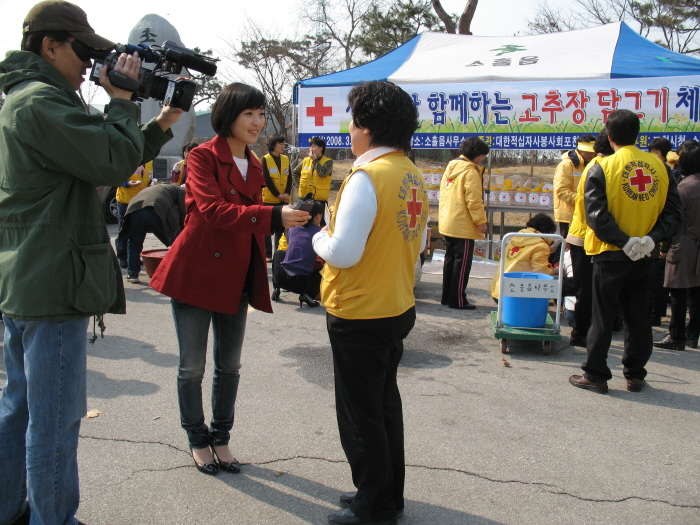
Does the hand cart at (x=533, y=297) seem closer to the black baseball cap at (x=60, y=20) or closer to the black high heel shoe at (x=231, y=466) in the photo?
the black high heel shoe at (x=231, y=466)

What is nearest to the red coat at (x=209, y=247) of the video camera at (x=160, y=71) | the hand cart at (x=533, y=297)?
the video camera at (x=160, y=71)

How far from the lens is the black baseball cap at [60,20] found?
2154 mm

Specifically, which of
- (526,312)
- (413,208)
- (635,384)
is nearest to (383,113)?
(413,208)

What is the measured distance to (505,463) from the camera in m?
3.34

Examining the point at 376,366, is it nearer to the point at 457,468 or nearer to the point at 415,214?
the point at 415,214

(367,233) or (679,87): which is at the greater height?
(679,87)

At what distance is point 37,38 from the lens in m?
2.19

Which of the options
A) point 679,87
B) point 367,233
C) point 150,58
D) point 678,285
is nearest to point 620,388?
point 678,285

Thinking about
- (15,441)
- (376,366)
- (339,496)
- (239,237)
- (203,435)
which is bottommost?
(339,496)

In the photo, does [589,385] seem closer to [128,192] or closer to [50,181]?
[50,181]

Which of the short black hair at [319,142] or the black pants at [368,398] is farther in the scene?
the short black hair at [319,142]

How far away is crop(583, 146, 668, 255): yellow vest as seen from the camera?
4262 millimetres

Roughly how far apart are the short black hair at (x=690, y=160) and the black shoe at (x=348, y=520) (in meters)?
4.35

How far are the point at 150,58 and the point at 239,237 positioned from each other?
36.6 inches
